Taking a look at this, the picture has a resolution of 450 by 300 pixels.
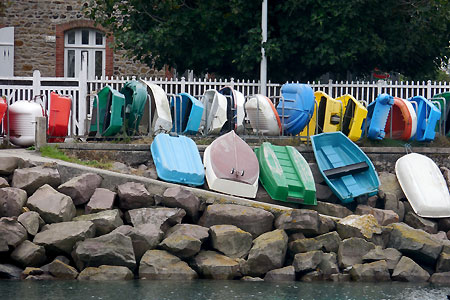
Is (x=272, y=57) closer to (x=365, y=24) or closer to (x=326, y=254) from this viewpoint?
(x=365, y=24)

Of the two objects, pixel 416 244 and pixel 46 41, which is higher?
pixel 46 41

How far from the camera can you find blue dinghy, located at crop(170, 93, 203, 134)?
18.2 m

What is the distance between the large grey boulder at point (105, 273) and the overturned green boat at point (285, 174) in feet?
10.4

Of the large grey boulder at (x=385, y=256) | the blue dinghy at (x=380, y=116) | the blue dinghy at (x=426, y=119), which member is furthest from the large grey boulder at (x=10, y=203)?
the blue dinghy at (x=426, y=119)

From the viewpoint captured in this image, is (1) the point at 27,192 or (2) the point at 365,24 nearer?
(1) the point at 27,192

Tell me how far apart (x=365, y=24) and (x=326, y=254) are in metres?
7.41

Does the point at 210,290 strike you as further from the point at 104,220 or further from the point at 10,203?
the point at 10,203

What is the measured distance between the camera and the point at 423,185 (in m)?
17.8

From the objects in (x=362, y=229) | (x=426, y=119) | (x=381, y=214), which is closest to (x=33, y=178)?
(x=362, y=229)

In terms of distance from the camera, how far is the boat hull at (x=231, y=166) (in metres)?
16.7

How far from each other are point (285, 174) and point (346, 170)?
1.17m

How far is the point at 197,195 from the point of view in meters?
16.2

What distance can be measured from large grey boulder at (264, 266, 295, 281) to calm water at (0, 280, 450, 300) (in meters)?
0.19

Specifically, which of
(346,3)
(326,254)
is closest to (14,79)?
(346,3)
